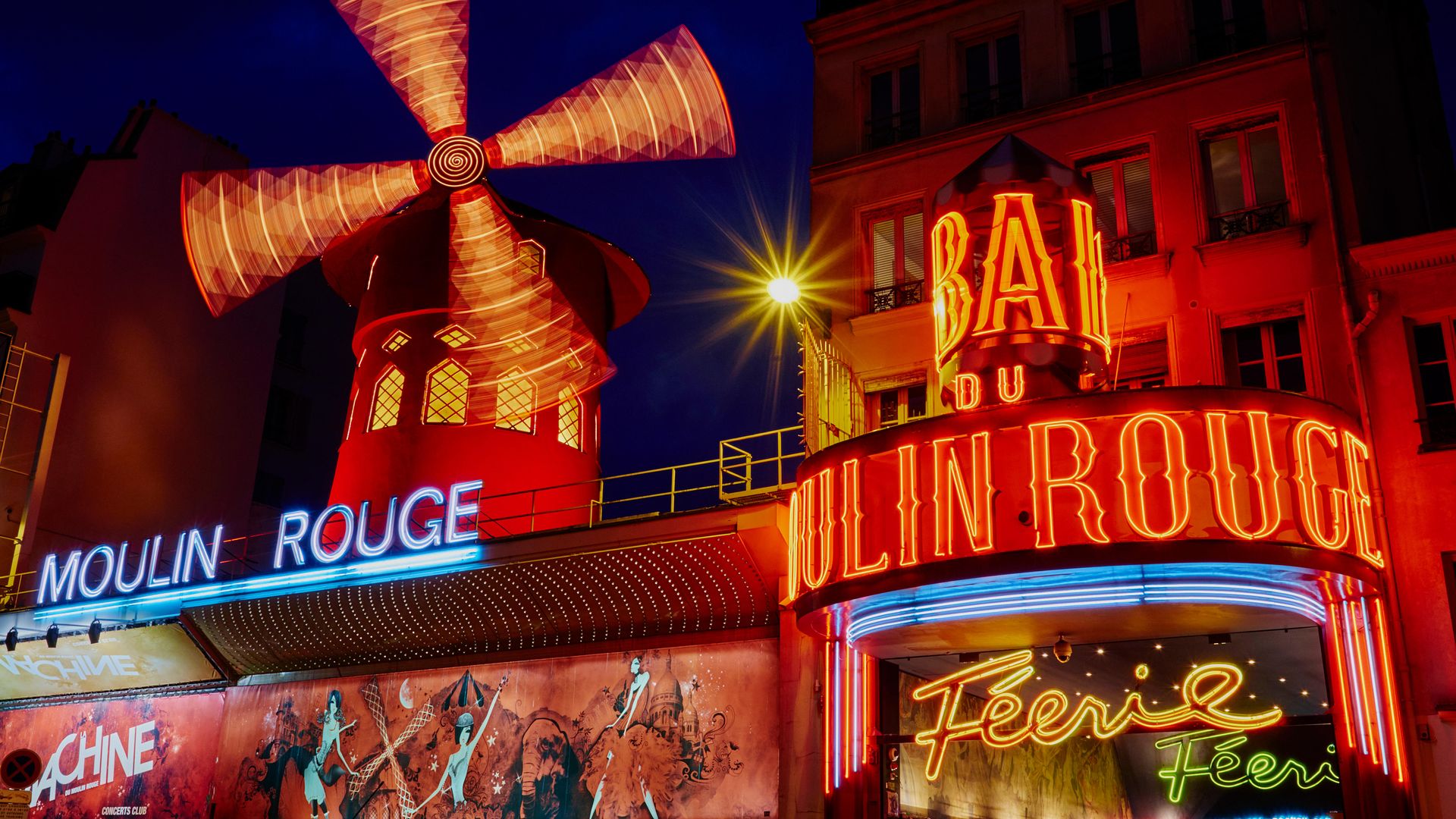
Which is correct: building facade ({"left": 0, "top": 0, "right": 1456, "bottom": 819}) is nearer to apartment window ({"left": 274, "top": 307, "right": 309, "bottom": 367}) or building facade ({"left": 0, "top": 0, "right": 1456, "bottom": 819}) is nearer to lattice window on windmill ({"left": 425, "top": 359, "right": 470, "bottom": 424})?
lattice window on windmill ({"left": 425, "top": 359, "right": 470, "bottom": 424})

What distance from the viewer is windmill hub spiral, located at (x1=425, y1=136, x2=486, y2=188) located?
14477 millimetres

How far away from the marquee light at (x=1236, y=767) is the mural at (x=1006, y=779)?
58.1 inches

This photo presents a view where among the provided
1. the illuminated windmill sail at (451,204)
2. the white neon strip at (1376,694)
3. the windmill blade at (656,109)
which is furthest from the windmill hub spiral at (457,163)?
the white neon strip at (1376,694)

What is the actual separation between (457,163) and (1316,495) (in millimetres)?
10166

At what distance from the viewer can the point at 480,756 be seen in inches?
454

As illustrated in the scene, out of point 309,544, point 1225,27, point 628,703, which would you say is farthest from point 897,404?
point 309,544

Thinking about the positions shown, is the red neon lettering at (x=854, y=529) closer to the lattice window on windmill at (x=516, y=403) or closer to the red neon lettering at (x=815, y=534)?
the red neon lettering at (x=815, y=534)

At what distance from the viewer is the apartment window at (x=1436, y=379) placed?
864cm

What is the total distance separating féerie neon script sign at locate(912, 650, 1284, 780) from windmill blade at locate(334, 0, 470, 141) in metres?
9.48

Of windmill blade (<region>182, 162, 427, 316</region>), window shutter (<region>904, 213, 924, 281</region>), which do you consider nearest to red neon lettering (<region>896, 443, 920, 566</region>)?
window shutter (<region>904, 213, 924, 281</region>)

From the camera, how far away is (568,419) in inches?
597

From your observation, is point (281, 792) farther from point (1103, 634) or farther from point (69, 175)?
point (69, 175)

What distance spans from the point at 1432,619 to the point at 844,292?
205 inches

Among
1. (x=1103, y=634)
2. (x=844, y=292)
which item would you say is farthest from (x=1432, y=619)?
(x=844, y=292)
